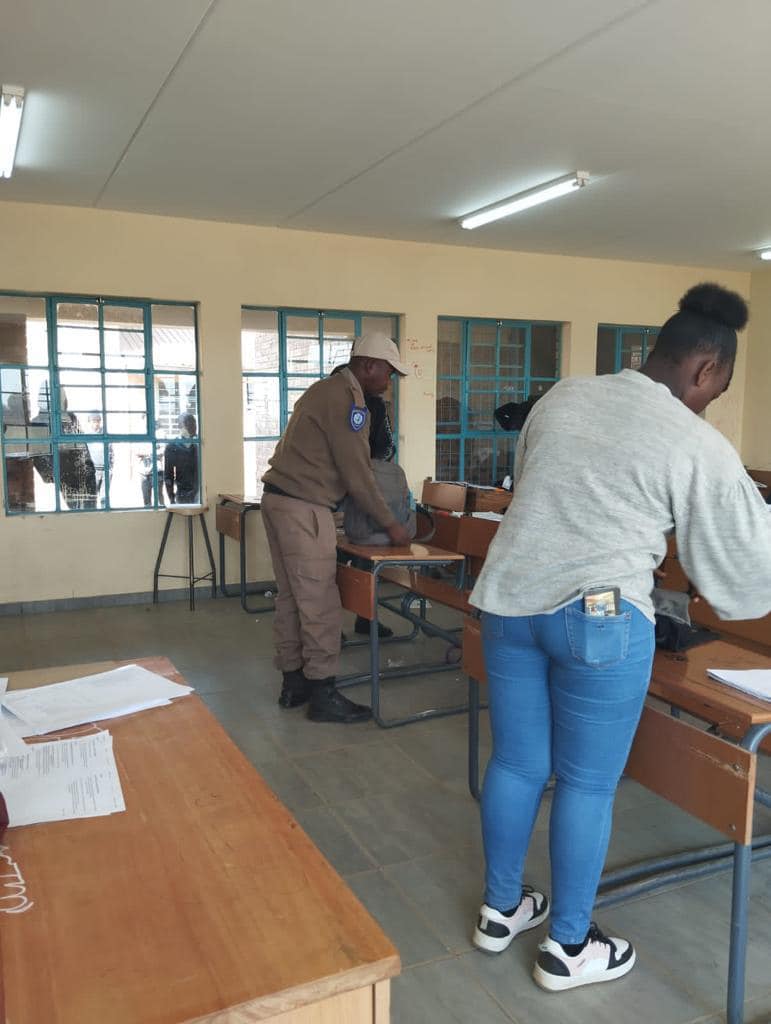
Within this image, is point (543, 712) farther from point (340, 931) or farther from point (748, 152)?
point (748, 152)

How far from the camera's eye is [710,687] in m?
1.77

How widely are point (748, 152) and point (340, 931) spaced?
4.72m

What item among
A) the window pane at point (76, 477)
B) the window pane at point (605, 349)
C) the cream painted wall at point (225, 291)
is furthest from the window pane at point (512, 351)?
the window pane at point (76, 477)

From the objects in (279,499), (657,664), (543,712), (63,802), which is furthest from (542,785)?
(279,499)

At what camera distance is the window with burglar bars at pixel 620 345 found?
7.68m

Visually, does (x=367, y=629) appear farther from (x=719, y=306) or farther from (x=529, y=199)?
(x=719, y=306)

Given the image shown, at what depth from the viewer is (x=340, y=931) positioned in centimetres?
81

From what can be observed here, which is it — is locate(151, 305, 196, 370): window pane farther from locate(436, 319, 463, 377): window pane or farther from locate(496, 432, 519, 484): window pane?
locate(496, 432, 519, 484): window pane

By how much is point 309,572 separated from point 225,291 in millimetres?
3246

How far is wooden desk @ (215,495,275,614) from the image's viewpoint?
5574 millimetres

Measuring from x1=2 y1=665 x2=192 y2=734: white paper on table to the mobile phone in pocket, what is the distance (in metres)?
0.80

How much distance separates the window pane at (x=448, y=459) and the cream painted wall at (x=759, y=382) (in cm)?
307

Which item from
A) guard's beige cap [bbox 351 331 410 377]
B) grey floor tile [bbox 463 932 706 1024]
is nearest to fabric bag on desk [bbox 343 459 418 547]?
guard's beige cap [bbox 351 331 410 377]

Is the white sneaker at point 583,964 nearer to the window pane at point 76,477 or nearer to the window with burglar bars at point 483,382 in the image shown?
the window pane at point 76,477
